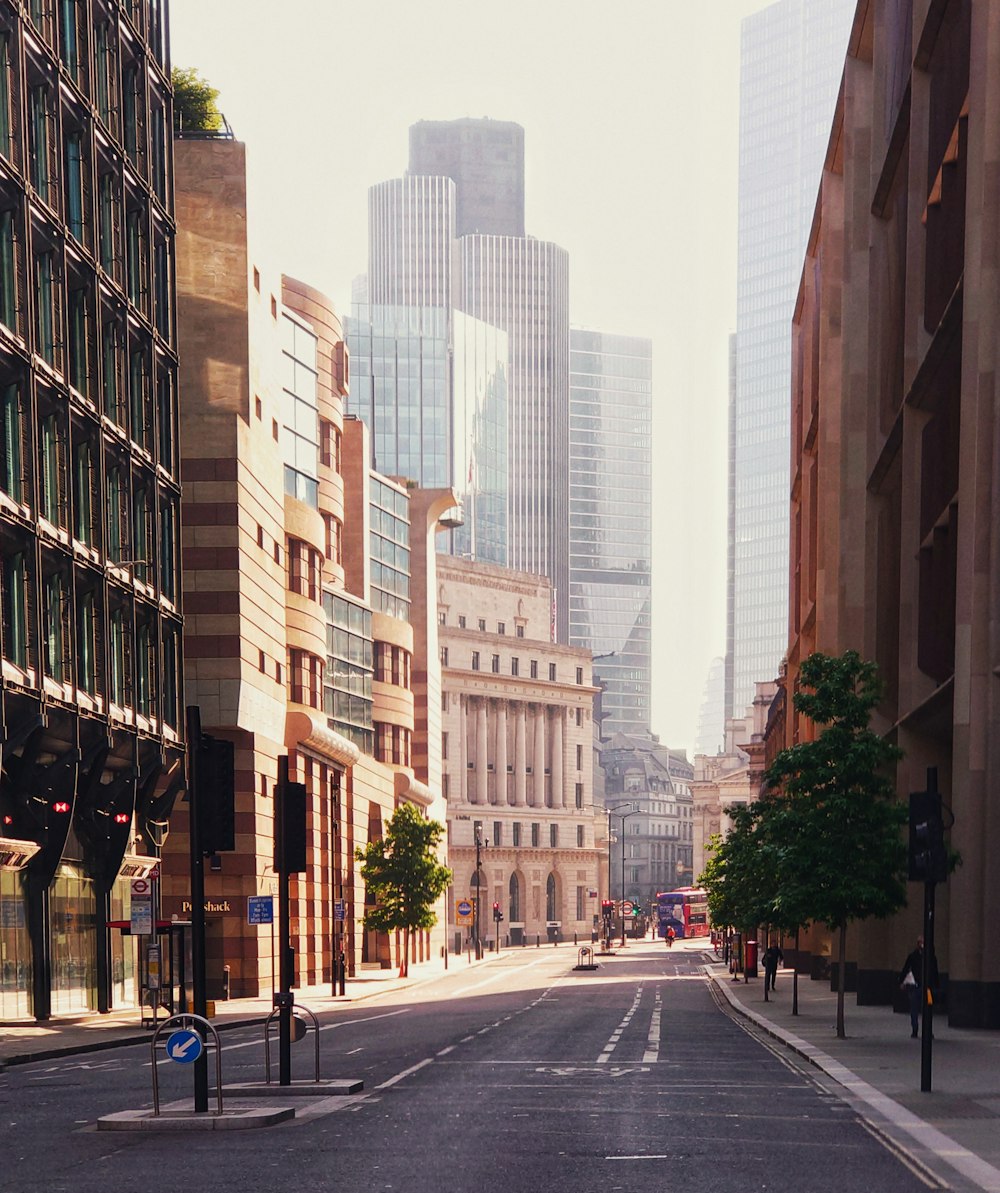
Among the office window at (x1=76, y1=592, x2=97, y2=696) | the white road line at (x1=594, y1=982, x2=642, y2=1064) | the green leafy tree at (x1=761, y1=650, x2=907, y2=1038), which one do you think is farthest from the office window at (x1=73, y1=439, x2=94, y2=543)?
the green leafy tree at (x1=761, y1=650, x2=907, y2=1038)

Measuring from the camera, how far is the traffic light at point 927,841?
952 inches

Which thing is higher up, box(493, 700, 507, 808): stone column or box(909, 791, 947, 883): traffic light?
box(909, 791, 947, 883): traffic light

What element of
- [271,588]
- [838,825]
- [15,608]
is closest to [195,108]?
[271,588]

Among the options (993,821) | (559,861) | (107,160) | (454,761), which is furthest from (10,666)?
(559,861)

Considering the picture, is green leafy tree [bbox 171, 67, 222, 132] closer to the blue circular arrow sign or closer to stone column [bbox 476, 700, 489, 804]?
the blue circular arrow sign

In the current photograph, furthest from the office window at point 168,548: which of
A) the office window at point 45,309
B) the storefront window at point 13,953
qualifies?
the storefront window at point 13,953

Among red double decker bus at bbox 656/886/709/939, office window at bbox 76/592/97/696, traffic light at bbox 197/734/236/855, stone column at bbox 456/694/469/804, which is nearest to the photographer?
traffic light at bbox 197/734/236/855

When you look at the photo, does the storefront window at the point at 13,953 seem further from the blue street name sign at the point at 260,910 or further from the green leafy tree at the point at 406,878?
the green leafy tree at the point at 406,878

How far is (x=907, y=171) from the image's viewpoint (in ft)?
181

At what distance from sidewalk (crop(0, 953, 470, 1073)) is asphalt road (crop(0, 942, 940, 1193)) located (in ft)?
3.73

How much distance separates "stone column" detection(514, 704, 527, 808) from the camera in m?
197

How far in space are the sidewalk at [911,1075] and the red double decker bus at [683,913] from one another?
12114 centimetres

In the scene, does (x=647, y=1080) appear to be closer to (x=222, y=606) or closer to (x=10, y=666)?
(x=10, y=666)

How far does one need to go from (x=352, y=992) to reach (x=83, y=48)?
3716cm
